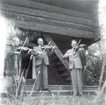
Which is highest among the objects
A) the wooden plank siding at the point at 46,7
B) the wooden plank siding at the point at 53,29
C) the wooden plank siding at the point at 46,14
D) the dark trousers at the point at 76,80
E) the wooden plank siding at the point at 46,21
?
the wooden plank siding at the point at 46,7

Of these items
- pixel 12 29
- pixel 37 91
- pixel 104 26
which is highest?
pixel 104 26

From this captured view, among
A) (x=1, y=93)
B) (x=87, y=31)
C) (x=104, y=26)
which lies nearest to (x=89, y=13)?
(x=87, y=31)

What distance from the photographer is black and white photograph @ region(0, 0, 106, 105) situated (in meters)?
7.41

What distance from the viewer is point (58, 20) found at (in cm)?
965

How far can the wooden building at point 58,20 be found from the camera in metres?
8.78

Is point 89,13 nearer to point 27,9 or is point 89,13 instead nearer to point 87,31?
point 87,31

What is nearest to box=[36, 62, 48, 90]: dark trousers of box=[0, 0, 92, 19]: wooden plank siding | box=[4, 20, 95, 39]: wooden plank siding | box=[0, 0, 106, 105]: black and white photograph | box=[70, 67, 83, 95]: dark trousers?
box=[0, 0, 106, 105]: black and white photograph

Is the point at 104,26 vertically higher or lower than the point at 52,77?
higher

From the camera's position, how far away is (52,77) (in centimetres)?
1115

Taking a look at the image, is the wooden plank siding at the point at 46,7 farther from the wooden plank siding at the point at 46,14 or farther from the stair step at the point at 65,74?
the stair step at the point at 65,74

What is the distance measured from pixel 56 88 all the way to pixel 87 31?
304 cm

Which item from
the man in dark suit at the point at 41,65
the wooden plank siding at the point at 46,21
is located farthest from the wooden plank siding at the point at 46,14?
the man in dark suit at the point at 41,65

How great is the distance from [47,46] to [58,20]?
1.90 meters

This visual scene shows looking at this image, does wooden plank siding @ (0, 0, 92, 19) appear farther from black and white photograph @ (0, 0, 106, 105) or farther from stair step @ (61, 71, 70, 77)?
stair step @ (61, 71, 70, 77)
